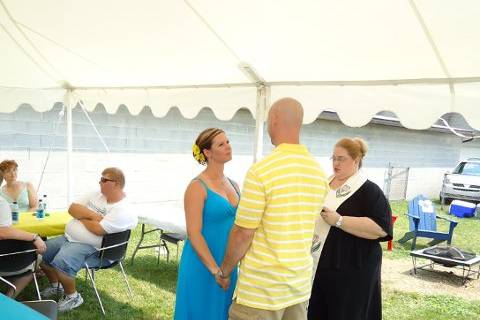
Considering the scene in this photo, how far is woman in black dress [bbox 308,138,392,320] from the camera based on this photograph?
2.65 meters

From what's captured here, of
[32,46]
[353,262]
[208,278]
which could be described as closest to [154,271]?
[32,46]

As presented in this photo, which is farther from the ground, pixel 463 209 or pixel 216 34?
pixel 216 34

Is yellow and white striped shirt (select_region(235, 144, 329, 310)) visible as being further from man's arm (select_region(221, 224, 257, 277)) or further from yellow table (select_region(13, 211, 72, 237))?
yellow table (select_region(13, 211, 72, 237))

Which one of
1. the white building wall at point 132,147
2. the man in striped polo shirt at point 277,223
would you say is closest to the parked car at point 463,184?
the white building wall at point 132,147

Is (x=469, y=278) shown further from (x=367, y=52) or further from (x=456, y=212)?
(x=456, y=212)

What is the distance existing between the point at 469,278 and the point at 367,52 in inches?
192

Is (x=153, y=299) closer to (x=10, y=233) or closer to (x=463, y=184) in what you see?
(x=10, y=233)

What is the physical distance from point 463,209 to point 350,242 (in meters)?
11.2

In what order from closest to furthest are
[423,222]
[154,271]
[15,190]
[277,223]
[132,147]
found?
[277,223] < [15,190] < [154,271] < [423,222] < [132,147]

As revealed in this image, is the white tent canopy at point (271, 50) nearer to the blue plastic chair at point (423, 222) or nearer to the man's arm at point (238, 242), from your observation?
the man's arm at point (238, 242)


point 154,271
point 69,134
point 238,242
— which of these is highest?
point 69,134

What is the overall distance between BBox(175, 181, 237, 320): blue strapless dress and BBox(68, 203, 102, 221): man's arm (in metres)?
1.58

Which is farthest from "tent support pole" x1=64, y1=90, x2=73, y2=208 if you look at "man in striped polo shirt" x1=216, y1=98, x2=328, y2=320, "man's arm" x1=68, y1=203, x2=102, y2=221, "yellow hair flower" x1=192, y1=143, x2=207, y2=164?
"man in striped polo shirt" x1=216, y1=98, x2=328, y2=320

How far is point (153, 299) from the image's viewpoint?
4.53 metres
